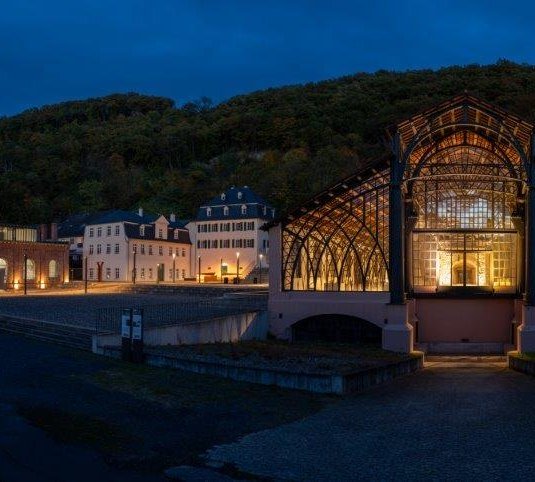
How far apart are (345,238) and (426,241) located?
191 inches

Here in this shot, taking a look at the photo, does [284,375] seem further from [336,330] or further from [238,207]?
[238,207]

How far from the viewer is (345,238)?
31.7 meters

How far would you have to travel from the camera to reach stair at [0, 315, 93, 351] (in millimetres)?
23314

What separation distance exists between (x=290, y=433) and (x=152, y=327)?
12.4 meters

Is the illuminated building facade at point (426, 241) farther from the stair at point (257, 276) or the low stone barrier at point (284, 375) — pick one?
the stair at point (257, 276)

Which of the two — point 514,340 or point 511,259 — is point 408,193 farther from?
point 514,340

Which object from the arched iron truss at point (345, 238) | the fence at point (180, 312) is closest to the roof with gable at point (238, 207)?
the fence at point (180, 312)

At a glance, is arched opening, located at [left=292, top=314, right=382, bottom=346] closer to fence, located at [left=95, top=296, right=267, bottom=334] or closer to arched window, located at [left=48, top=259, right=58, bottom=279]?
fence, located at [left=95, top=296, right=267, bottom=334]

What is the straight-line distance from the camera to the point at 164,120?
151125 mm

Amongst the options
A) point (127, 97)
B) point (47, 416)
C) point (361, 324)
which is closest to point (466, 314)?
point (361, 324)

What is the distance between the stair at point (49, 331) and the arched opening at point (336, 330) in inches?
474

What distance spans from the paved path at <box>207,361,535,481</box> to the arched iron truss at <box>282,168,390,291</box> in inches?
493

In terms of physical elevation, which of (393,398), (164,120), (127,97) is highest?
(127,97)

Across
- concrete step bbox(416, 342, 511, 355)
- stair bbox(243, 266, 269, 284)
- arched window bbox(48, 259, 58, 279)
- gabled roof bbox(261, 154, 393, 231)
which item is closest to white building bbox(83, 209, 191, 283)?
arched window bbox(48, 259, 58, 279)
